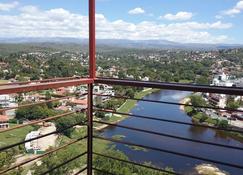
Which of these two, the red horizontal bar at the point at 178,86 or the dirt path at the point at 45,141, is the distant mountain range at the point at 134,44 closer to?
the red horizontal bar at the point at 178,86

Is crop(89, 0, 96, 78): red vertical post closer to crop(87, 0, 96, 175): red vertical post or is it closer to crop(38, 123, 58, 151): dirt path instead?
crop(87, 0, 96, 175): red vertical post

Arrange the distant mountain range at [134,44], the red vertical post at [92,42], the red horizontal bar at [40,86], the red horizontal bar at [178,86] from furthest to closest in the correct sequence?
the distant mountain range at [134,44]
the red vertical post at [92,42]
the red horizontal bar at [178,86]
the red horizontal bar at [40,86]

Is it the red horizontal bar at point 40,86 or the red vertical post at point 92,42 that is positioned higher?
the red vertical post at point 92,42

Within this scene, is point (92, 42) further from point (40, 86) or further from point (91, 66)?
point (40, 86)

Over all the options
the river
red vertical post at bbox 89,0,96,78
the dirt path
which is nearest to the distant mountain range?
red vertical post at bbox 89,0,96,78

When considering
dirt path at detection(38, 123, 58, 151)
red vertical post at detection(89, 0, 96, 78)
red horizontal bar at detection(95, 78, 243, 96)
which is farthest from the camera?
dirt path at detection(38, 123, 58, 151)

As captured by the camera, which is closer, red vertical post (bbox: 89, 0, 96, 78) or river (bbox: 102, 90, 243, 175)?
red vertical post (bbox: 89, 0, 96, 78)

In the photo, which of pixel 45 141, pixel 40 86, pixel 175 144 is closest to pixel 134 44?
pixel 40 86

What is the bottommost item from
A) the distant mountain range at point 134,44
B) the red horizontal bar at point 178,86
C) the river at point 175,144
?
the river at point 175,144

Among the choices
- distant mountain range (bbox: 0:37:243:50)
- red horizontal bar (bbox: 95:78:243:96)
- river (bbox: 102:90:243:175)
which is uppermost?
distant mountain range (bbox: 0:37:243:50)

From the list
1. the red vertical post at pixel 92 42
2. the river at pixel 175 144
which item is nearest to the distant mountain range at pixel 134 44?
the red vertical post at pixel 92 42

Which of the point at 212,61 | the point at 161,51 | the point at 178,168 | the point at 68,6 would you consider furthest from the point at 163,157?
the point at 212,61
